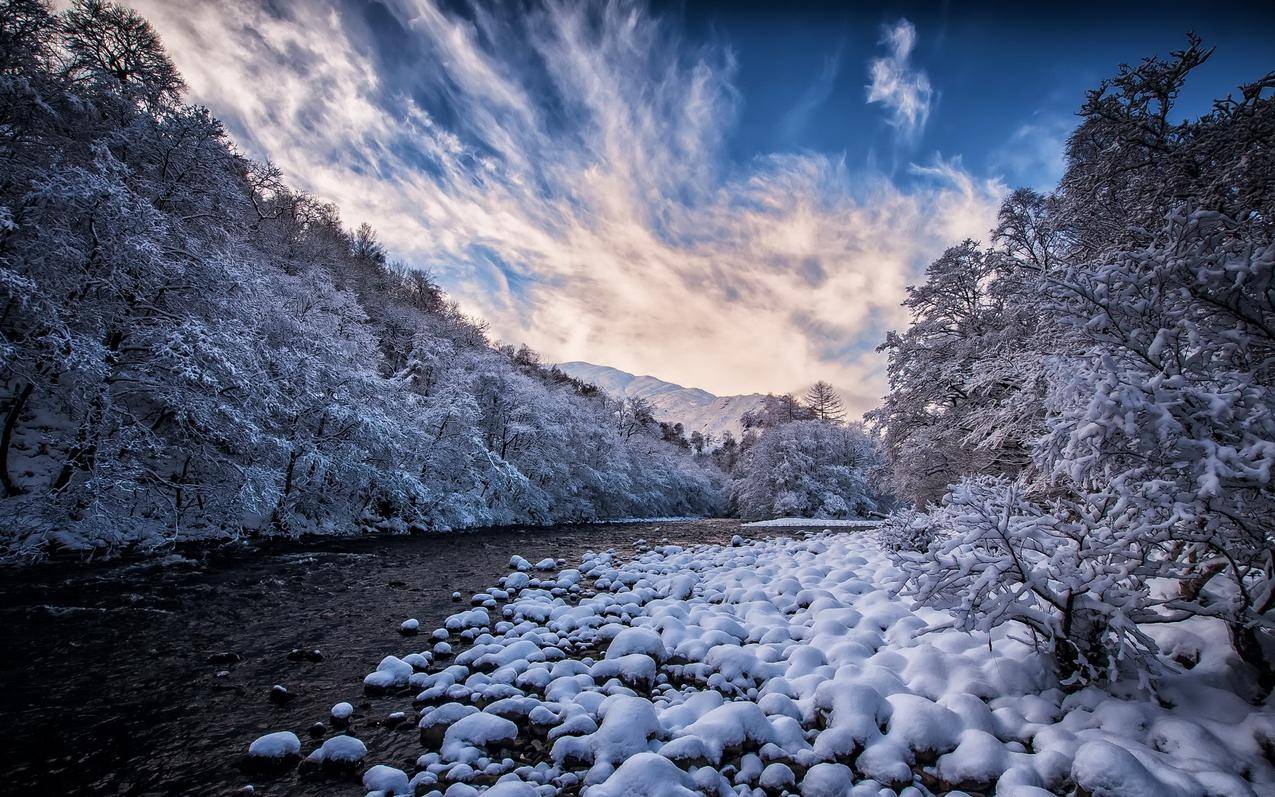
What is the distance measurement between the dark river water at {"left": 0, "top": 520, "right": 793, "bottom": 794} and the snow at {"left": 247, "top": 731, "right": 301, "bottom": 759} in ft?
0.56

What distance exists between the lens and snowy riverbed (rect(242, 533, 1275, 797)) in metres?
3.23

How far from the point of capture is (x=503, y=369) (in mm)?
27172

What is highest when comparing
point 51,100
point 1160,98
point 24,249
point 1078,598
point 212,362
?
point 51,100

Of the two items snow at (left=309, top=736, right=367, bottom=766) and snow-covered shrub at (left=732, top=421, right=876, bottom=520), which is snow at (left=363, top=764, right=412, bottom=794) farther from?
snow-covered shrub at (left=732, top=421, right=876, bottom=520)

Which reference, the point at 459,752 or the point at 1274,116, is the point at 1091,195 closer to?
the point at 1274,116

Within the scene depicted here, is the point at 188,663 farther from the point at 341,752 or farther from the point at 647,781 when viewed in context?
the point at 647,781

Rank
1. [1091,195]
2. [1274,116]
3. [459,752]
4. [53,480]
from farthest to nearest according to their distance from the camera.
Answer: [53,480]
[1091,195]
[1274,116]
[459,752]

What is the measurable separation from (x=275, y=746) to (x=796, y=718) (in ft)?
15.2

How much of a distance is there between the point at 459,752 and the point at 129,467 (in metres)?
10.9

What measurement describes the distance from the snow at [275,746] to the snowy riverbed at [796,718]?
4 centimetres

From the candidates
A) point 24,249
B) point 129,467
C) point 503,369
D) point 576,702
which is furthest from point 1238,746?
point 503,369

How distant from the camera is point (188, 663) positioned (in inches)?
218

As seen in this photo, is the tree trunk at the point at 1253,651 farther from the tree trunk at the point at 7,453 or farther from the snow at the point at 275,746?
the tree trunk at the point at 7,453

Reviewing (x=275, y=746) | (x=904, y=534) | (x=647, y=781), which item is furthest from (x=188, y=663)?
(x=904, y=534)
